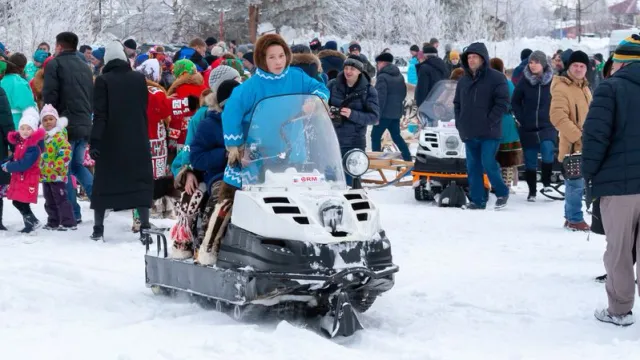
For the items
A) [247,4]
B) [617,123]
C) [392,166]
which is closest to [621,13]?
[247,4]

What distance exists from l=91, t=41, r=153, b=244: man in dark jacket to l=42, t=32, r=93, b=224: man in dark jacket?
124 centimetres

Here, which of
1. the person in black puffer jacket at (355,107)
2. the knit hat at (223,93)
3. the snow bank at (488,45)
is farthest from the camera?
the snow bank at (488,45)

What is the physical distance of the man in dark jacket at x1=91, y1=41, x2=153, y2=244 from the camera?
1016 centimetres

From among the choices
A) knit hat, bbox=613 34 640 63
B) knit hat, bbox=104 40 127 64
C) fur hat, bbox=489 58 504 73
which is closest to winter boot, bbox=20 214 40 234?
knit hat, bbox=104 40 127 64

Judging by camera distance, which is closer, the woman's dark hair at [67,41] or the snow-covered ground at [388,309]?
the snow-covered ground at [388,309]

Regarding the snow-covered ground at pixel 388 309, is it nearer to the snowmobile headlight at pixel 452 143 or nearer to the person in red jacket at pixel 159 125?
the person in red jacket at pixel 159 125

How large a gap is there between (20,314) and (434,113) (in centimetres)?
769

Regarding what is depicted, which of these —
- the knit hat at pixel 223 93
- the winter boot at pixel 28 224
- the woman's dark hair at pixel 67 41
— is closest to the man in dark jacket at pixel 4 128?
the winter boot at pixel 28 224

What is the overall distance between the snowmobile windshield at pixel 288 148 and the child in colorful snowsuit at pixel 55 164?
4433 mm

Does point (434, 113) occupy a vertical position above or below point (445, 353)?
above

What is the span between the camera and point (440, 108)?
13.8 meters

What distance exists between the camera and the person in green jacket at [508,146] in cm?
1336

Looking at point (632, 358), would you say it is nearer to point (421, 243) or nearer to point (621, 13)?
point (421, 243)

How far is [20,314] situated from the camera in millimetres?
7066
